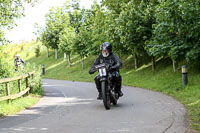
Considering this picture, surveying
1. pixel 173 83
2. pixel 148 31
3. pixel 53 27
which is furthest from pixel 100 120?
pixel 53 27

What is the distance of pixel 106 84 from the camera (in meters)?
8.16

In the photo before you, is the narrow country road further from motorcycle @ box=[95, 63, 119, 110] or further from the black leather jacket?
the black leather jacket

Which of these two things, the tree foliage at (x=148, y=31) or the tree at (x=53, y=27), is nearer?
the tree foliage at (x=148, y=31)

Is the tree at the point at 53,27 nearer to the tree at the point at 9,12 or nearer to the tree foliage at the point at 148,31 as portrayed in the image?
the tree foliage at the point at 148,31

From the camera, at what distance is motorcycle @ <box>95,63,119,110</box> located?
7965 millimetres

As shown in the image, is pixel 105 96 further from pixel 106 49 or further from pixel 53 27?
pixel 53 27

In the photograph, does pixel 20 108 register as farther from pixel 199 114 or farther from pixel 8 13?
pixel 8 13

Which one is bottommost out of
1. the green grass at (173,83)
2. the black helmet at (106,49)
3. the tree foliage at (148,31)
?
the green grass at (173,83)

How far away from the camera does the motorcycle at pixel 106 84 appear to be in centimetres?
797

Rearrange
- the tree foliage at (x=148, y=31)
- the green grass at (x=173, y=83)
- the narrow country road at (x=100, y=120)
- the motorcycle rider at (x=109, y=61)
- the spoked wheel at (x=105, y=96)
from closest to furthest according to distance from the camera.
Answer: the narrow country road at (x=100, y=120)
the green grass at (x=173, y=83)
the spoked wheel at (x=105, y=96)
the motorcycle rider at (x=109, y=61)
the tree foliage at (x=148, y=31)

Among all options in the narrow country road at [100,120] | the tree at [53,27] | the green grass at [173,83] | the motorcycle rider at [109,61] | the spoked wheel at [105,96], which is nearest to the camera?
the narrow country road at [100,120]

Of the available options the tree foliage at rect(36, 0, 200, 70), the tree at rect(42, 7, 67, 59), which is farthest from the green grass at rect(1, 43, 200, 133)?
the tree at rect(42, 7, 67, 59)

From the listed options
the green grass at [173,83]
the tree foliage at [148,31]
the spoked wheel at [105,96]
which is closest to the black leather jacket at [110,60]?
the spoked wheel at [105,96]

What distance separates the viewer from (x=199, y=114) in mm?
6941
